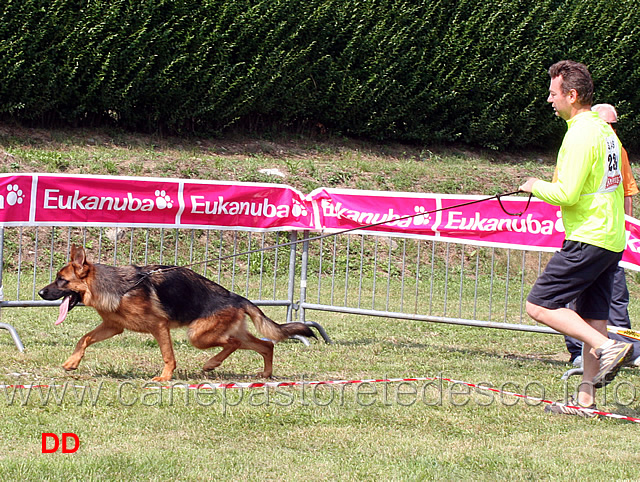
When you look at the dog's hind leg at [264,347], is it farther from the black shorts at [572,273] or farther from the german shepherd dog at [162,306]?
the black shorts at [572,273]

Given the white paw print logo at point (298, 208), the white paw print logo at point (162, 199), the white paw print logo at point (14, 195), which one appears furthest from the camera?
the white paw print logo at point (298, 208)

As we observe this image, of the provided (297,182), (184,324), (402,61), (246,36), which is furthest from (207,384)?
(402,61)

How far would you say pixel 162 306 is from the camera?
636 cm

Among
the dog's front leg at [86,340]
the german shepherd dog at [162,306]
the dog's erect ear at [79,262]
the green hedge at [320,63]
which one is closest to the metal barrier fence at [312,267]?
the green hedge at [320,63]

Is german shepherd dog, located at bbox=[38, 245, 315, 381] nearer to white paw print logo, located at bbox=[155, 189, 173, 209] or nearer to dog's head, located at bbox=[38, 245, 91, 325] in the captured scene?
dog's head, located at bbox=[38, 245, 91, 325]

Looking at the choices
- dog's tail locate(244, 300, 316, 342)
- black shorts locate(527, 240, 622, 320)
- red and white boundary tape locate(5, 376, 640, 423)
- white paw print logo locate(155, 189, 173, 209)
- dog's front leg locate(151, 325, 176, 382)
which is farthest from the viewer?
white paw print logo locate(155, 189, 173, 209)

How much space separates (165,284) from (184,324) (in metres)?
0.34

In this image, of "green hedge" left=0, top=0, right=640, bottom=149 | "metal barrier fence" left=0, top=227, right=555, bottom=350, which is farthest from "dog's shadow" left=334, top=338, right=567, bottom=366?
"green hedge" left=0, top=0, right=640, bottom=149

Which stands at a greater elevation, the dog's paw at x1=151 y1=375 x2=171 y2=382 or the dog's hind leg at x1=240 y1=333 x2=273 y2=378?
the dog's hind leg at x1=240 y1=333 x2=273 y2=378

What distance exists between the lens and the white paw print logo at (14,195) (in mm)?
7531

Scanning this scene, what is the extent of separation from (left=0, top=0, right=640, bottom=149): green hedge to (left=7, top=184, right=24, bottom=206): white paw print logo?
756 centimetres

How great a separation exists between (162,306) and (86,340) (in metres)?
0.71

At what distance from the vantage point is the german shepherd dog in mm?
6250

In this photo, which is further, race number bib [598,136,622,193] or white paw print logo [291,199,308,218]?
white paw print logo [291,199,308,218]
